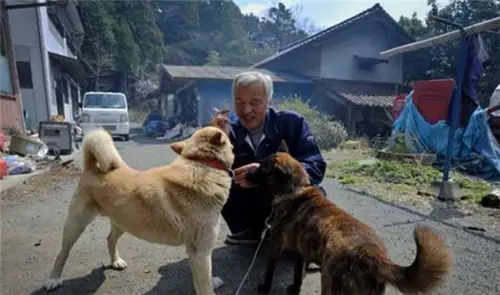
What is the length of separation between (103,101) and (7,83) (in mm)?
5907

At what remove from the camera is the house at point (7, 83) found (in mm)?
8555

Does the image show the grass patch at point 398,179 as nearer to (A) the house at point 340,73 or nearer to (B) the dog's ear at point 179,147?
(B) the dog's ear at point 179,147

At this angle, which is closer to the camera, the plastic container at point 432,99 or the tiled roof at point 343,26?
the plastic container at point 432,99

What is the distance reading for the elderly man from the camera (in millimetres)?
2965

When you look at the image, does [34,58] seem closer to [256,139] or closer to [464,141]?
[256,139]

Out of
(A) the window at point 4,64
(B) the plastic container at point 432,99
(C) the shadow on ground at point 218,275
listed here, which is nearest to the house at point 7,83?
(A) the window at point 4,64

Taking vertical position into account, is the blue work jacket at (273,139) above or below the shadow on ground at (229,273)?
above

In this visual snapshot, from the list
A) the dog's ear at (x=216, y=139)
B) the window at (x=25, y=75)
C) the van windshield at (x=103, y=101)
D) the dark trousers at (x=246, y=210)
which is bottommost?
the dark trousers at (x=246, y=210)

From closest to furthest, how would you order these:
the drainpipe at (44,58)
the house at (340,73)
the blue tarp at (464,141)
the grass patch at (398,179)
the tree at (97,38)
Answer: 1. the grass patch at (398,179)
2. the blue tarp at (464,141)
3. the drainpipe at (44,58)
4. the house at (340,73)
5. the tree at (97,38)

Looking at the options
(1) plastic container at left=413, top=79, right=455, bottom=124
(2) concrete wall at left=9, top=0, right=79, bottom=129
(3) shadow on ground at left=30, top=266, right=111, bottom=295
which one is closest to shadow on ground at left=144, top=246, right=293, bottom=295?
(3) shadow on ground at left=30, top=266, right=111, bottom=295

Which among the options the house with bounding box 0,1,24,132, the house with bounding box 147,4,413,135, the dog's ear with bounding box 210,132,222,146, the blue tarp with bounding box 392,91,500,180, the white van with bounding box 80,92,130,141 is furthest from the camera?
the house with bounding box 147,4,413,135

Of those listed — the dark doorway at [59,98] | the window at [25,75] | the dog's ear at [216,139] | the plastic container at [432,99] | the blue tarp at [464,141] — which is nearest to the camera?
the dog's ear at [216,139]

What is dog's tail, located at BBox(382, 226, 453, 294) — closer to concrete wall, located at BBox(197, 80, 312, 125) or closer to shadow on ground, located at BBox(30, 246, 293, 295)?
shadow on ground, located at BBox(30, 246, 293, 295)

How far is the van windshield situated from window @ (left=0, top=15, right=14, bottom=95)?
5.45 m
